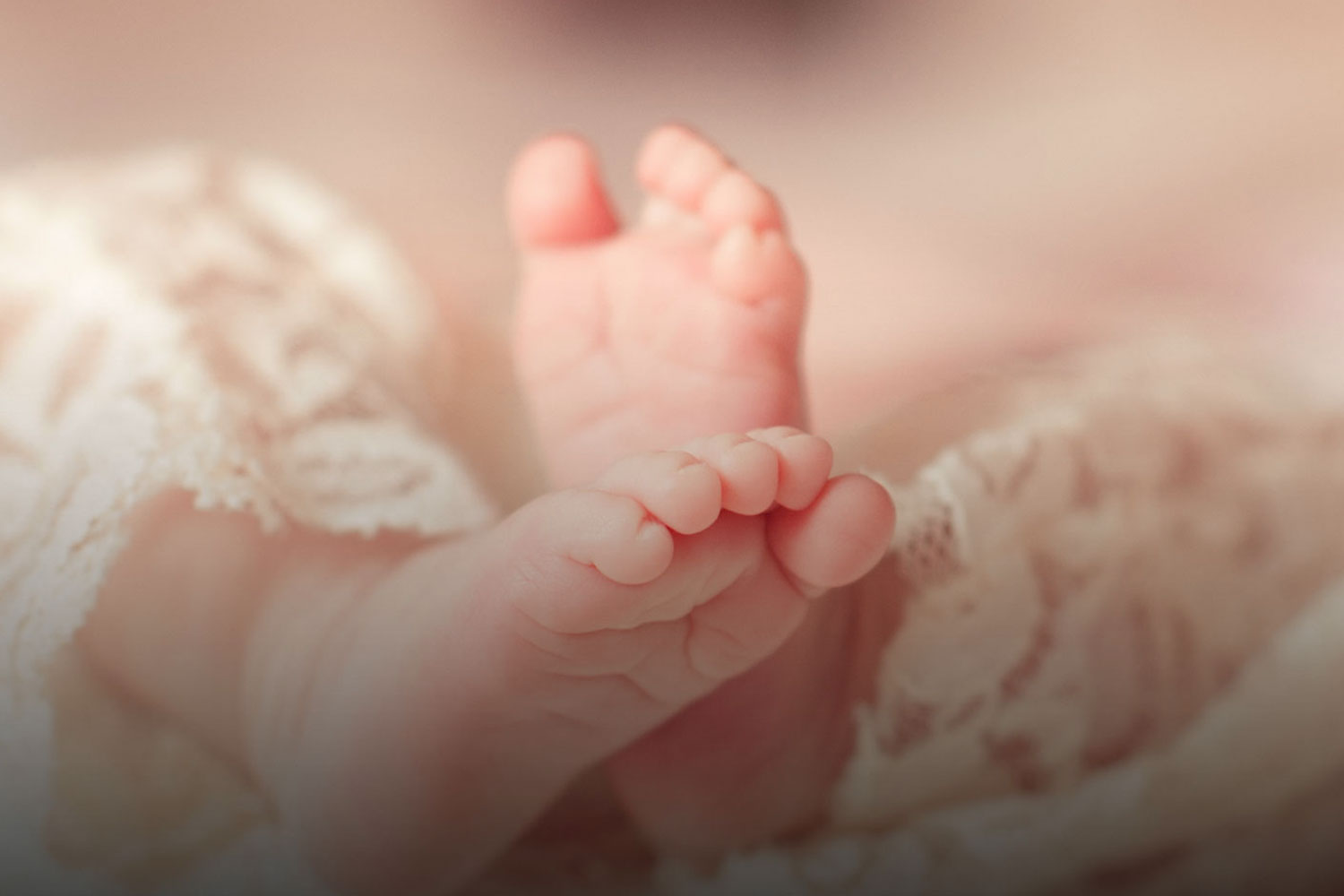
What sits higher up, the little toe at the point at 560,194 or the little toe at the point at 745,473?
the little toe at the point at 560,194

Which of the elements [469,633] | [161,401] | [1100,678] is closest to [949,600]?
[1100,678]

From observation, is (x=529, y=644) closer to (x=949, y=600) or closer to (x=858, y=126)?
(x=949, y=600)

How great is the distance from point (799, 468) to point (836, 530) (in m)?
0.02

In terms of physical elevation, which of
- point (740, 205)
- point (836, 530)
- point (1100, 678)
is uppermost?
point (740, 205)

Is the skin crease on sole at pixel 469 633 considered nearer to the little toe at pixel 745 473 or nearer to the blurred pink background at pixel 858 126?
the little toe at pixel 745 473

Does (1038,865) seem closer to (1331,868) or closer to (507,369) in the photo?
(1331,868)

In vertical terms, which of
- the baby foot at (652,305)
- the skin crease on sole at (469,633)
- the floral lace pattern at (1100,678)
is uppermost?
the baby foot at (652,305)

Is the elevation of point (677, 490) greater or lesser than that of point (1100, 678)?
greater

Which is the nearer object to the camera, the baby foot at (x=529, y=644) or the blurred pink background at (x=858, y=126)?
the baby foot at (x=529, y=644)

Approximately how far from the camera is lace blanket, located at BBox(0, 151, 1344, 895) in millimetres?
364

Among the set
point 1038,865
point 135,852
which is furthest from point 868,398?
point 135,852

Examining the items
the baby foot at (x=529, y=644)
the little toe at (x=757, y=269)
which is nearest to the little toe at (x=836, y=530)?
the baby foot at (x=529, y=644)

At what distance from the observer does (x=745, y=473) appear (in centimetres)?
28

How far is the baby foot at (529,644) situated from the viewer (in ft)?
0.93
